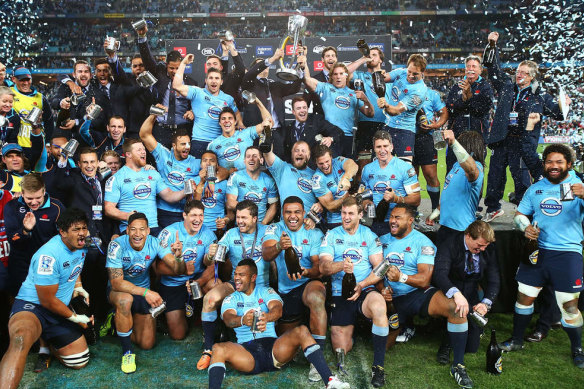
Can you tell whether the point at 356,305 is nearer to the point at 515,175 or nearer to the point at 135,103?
the point at 515,175

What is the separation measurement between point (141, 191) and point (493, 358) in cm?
406

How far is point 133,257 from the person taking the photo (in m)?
5.00

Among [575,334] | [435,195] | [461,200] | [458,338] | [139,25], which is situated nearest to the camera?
[458,338]

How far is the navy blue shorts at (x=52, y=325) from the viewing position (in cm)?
447

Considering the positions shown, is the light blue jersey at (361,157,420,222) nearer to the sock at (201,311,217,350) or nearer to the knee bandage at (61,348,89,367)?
the sock at (201,311,217,350)

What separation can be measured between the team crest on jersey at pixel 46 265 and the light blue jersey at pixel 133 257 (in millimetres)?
608

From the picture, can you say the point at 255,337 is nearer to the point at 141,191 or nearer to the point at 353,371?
the point at 353,371

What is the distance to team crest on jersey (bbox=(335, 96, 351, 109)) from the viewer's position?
6668 millimetres

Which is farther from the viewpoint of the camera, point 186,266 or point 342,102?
point 342,102

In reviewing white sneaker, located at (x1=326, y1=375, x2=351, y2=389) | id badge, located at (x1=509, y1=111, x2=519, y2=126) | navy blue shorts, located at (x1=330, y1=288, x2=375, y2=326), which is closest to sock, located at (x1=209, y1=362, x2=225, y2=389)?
white sneaker, located at (x1=326, y1=375, x2=351, y2=389)

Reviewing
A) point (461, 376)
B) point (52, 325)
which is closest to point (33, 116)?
point (52, 325)

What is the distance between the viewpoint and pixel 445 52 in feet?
115

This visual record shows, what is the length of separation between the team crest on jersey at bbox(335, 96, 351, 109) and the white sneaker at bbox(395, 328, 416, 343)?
306 centimetres

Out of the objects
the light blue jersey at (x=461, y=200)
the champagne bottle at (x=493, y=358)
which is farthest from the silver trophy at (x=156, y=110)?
the champagne bottle at (x=493, y=358)
